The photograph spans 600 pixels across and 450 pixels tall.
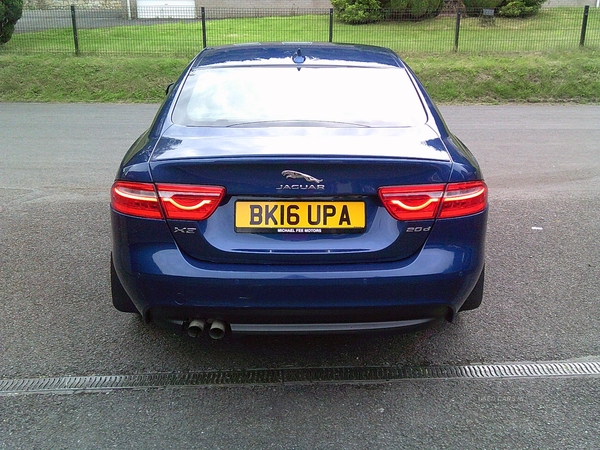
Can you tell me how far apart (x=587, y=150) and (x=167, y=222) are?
7.48 meters

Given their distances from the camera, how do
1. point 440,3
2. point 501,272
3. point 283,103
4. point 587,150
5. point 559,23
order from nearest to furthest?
point 283,103 < point 501,272 < point 587,150 < point 559,23 < point 440,3

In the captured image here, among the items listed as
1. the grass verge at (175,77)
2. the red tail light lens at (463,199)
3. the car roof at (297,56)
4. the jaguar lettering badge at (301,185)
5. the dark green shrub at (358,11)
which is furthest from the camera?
the dark green shrub at (358,11)

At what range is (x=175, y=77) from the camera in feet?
49.2

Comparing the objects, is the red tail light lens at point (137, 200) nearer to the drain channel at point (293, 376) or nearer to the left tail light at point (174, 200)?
the left tail light at point (174, 200)

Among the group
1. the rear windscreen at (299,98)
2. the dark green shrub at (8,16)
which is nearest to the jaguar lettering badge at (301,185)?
the rear windscreen at (299,98)

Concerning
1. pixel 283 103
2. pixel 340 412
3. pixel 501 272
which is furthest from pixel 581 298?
pixel 283 103

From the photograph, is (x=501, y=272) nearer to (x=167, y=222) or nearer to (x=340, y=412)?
(x=340, y=412)

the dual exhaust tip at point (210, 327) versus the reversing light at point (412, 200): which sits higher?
the reversing light at point (412, 200)

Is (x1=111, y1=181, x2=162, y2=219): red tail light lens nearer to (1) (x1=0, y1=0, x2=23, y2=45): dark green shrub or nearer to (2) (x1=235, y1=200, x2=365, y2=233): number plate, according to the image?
(2) (x1=235, y1=200, x2=365, y2=233): number plate

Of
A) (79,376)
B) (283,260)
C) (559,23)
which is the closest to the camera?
(283,260)

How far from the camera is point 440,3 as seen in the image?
21.1m

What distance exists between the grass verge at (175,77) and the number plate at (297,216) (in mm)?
11779

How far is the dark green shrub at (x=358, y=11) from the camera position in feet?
64.1

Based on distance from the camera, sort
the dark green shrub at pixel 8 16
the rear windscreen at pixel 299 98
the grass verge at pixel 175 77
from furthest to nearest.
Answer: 1. the dark green shrub at pixel 8 16
2. the grass verge at pixel 175 77
3. the rear windscreen at pixel 299 98
